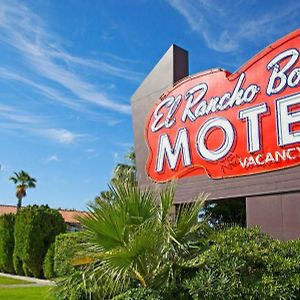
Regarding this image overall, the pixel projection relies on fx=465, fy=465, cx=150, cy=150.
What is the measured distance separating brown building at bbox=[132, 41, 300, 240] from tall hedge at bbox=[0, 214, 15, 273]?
13184mm

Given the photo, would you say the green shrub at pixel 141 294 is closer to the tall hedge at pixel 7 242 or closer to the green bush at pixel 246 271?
the green bush at pixel 246 271

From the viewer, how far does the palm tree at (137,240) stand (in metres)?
7.02

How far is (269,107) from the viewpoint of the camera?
917 cm

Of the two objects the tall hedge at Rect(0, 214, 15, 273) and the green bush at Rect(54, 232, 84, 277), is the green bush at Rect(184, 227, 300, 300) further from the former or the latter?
the tall hedge at Rect(0, 214, 15, 273)

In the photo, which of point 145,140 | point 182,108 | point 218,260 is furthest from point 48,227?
point 218,260

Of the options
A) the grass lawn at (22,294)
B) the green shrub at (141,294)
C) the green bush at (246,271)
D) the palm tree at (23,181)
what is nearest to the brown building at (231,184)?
the green bush at (246,271)

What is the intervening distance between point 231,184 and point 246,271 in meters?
3.20

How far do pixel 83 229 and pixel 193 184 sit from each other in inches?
148

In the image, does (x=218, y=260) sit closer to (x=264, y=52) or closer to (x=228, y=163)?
(x=228, y=163)

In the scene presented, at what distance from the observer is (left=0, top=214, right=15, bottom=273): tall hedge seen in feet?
76.3

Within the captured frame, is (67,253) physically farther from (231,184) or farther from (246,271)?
(246,271)

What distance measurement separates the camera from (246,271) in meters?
6.79

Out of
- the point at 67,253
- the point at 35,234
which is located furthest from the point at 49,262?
the point at 67,253

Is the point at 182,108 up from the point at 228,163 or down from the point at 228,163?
up
